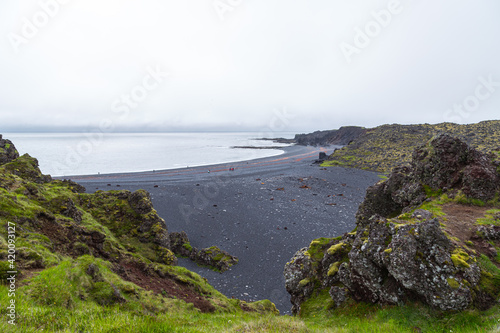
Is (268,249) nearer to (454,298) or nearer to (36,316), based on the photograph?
(454,298)

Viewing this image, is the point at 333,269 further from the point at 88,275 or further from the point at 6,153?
the point at 6,153

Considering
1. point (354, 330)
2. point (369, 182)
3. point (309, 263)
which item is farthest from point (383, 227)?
point (369, 182)

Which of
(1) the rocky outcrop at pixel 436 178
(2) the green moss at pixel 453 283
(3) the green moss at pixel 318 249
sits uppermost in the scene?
(1) the rocky outcrop at pixel 436 178

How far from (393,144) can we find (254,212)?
89281mm

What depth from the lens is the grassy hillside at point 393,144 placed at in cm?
7794

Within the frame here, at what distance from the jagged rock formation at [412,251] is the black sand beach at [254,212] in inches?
294

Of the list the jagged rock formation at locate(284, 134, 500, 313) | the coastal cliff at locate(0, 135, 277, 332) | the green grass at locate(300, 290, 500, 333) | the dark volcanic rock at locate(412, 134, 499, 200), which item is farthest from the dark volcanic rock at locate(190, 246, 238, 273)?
the dark volcanic rock at locate(412, 134, 499, 200)

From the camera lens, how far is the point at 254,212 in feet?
120

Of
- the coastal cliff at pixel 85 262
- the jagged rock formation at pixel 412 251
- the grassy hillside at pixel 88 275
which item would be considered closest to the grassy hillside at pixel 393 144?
the jagged rock formation at pixel 412 251

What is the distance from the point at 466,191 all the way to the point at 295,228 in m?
19.5

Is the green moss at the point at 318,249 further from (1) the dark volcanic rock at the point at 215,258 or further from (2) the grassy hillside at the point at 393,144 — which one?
(2) the grassy hillside at the point at 393,144

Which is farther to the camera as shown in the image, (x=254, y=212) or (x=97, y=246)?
(x=254, y=212)

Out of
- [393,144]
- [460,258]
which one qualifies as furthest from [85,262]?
[393,144]

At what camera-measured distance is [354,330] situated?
7.10 meters
